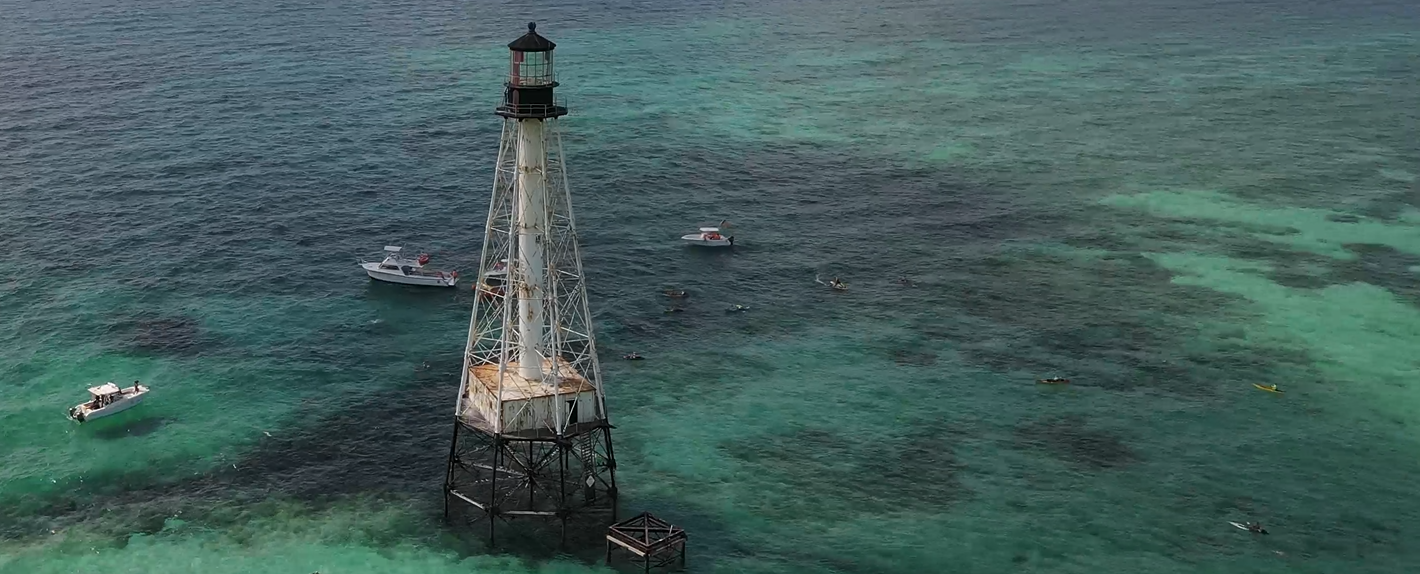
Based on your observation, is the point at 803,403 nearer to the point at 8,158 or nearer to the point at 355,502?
the point at 355,502

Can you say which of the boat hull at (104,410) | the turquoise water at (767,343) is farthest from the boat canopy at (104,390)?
the turquoise water at (767,343)

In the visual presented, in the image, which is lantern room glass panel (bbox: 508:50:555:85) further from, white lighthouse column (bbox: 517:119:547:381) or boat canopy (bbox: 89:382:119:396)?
boat canopy (bbox: 89:382:119:396)

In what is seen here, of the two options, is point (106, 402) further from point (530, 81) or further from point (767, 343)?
point (767, 343)

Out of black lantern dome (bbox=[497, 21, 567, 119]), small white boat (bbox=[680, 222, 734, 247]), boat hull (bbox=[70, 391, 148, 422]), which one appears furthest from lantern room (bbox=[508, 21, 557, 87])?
small white boat (bbox=[680, 222, 734, 247])

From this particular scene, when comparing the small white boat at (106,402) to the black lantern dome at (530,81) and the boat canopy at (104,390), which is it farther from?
the black lantern dome at (530,81)

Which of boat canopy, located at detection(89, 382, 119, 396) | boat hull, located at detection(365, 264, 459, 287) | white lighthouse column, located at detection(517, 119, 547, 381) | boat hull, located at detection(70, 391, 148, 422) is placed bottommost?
boat hull, located at detection(70, 391, 148, 422)

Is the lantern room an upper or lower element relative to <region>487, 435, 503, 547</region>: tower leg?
upper

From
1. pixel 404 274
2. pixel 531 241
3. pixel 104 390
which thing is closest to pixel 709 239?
pixel 404 274
